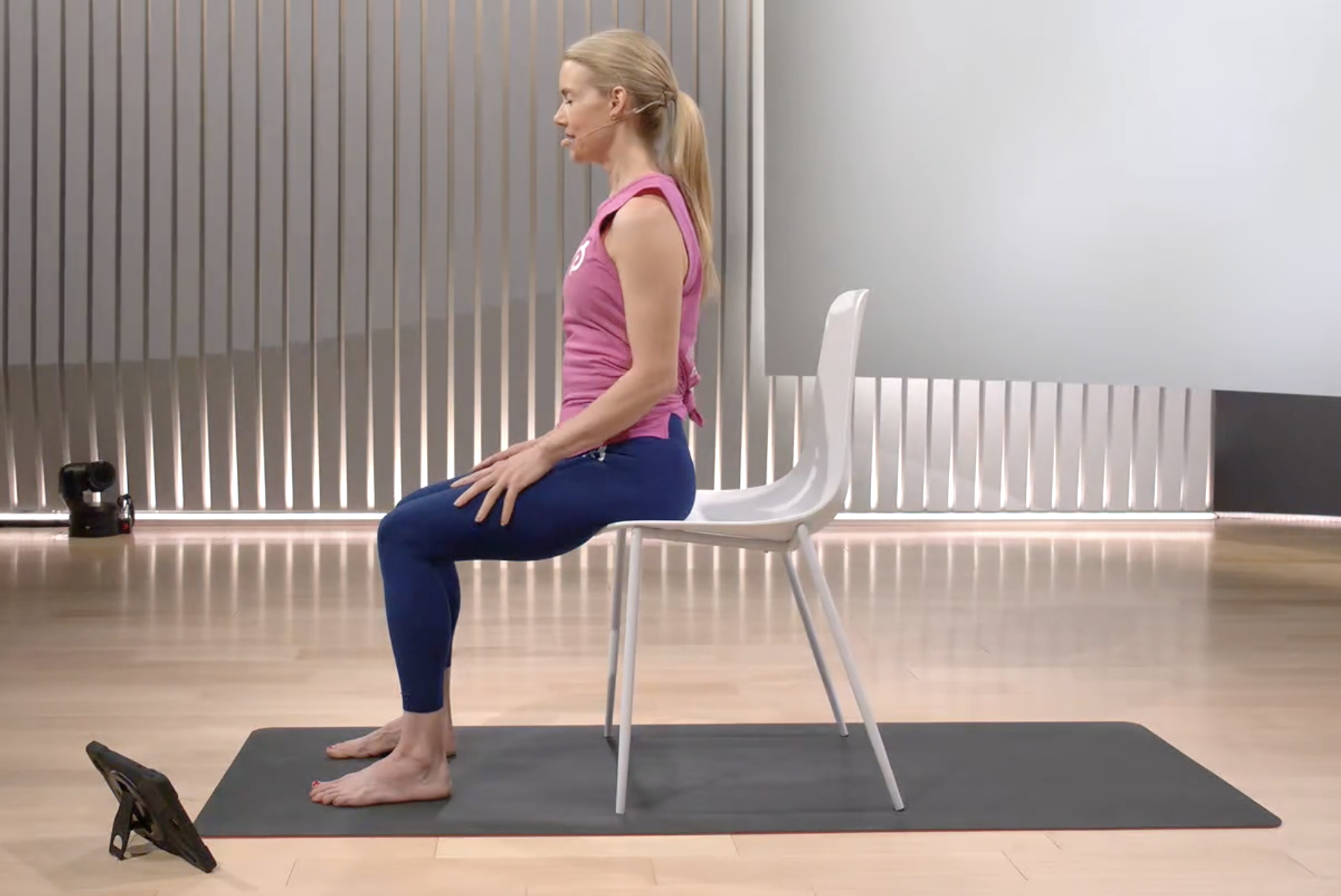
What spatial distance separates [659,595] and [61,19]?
122 inches

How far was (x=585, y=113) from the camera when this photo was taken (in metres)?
2.01

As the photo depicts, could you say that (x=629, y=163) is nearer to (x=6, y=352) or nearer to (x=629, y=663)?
(x=629, y=663)

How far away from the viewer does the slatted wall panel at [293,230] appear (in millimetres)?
5184

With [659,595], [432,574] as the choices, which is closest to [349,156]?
[659,595]

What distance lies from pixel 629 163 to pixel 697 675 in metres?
1.13

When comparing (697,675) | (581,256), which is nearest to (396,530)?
(581,256)

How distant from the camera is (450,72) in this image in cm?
525

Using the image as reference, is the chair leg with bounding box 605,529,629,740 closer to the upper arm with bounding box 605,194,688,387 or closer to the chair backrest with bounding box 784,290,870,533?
the chair backrest with bounding box 784,290,870,533

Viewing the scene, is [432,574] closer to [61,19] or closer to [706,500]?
[706,500]

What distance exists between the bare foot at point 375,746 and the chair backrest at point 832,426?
24.2 inches

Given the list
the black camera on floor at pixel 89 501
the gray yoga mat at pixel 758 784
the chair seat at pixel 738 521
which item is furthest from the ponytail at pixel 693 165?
the black camera on floor at pixel 89 501

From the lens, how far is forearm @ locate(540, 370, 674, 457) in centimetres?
191

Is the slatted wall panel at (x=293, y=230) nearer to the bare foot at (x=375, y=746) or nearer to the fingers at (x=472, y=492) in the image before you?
the bare foot at (x=375, y=746)

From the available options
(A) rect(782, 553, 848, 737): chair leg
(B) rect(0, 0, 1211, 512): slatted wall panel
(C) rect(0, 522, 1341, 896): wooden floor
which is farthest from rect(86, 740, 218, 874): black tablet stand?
(B) rect(0, 0, 1211, 512): slatted wall panel
